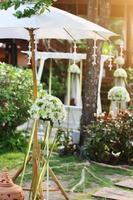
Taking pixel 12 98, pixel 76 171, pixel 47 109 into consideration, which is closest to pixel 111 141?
pixel 76 171

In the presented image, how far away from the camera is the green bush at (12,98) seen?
10406 millimetres

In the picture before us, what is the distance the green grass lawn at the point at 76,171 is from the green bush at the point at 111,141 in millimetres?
274

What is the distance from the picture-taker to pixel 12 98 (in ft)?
34.7

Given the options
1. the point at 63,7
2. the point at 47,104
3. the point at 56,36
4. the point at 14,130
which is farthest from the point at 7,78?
the point at 63,7

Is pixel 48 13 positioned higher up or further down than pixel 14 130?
higher up

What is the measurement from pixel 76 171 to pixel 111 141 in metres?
1.01

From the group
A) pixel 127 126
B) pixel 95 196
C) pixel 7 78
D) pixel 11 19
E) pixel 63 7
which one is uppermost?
pixel 63 7

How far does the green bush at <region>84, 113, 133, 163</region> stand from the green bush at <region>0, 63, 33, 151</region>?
62.3 inches

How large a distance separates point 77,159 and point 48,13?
4062 mm

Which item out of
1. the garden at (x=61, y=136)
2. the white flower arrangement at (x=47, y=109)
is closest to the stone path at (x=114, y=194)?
the garden at (x=61, y=136)

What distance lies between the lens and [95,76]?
10.5m

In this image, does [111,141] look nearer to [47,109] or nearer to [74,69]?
[47,109]

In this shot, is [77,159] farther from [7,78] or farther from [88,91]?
[7,78]

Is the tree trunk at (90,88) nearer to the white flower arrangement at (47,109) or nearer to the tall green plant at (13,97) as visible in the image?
the tall green plant at (13,97)
